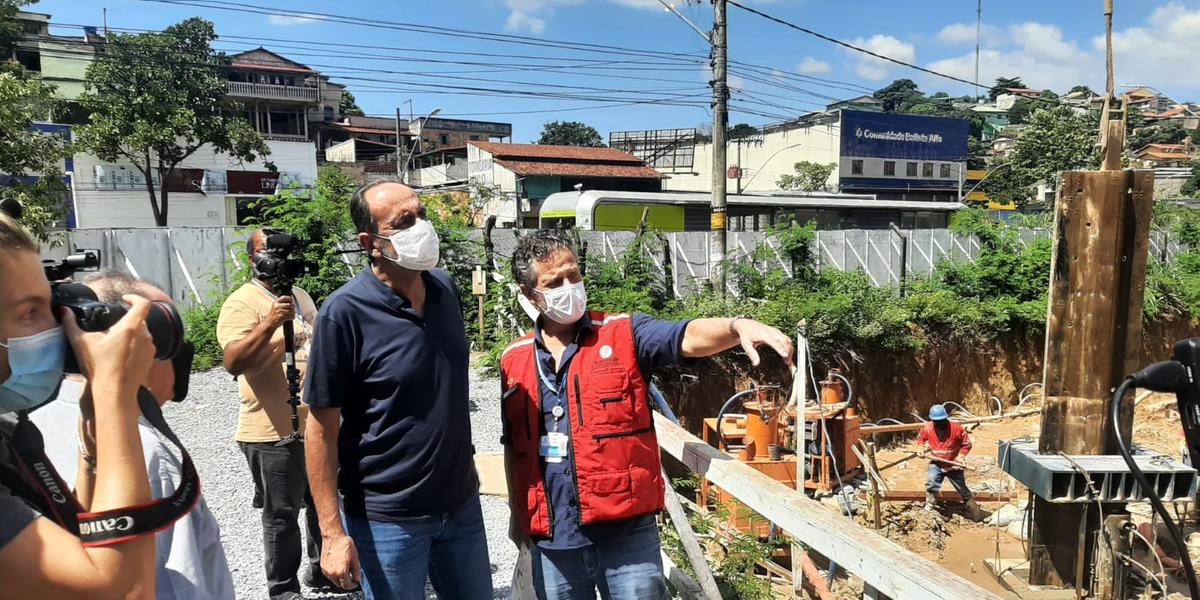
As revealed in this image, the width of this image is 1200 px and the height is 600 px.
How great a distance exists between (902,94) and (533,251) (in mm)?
110171

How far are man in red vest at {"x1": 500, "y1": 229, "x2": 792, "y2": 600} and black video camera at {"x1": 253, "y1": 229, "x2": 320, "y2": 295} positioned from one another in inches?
54.0

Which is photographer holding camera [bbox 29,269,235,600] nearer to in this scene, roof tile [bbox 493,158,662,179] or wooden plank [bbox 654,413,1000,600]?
wooden plank [bbox 654,413,1000,600]

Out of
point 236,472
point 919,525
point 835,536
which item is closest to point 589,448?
point 835,536

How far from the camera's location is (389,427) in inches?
87.7

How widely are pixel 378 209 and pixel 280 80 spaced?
153ft

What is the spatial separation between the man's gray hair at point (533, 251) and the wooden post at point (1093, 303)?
2.90 metres

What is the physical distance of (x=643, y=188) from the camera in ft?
128

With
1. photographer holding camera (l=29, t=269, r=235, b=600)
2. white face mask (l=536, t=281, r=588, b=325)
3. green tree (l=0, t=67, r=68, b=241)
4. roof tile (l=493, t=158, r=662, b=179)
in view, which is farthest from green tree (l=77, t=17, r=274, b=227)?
photographer holding camera (l=29, t=269, r=235, b=600)

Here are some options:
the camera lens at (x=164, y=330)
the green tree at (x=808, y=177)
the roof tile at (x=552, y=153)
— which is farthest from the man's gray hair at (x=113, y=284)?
the green tree at (x=808, y=177)

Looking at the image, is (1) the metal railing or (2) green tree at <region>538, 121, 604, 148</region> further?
(2) green tree at <region>538, 121, 604, 148</region>

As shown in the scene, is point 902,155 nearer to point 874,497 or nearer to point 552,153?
point 552,153

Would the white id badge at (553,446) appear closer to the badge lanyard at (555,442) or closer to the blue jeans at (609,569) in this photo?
the badge lanyard at (555,442)

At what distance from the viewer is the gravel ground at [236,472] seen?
3.84 meters

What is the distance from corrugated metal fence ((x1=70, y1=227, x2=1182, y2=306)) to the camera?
35.6ft
